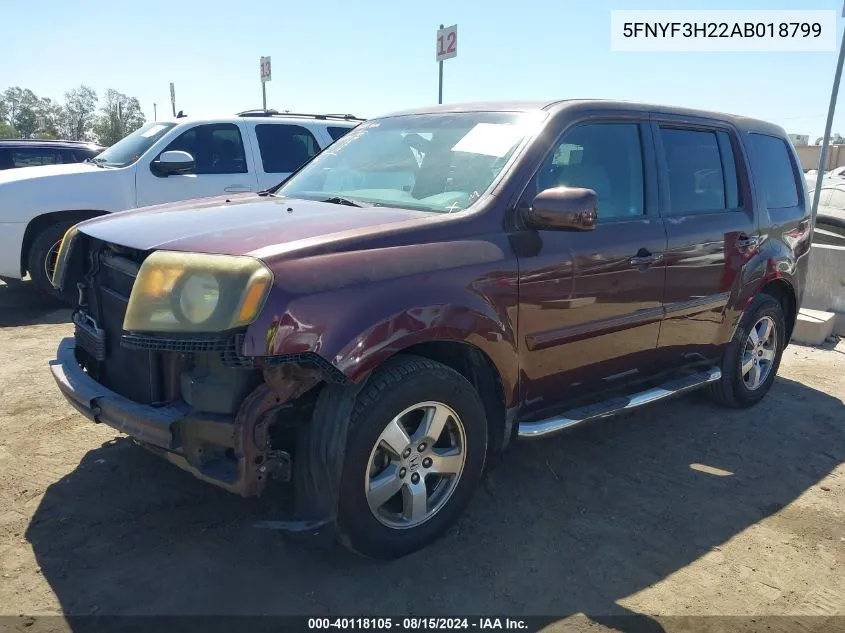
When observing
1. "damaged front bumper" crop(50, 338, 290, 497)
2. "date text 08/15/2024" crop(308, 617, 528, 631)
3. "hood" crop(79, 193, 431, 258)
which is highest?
"hood" crop(79, 193, 431, 258)

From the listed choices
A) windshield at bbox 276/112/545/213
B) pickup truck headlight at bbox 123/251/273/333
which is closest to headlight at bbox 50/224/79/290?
pickup truck headlight at bbox 123/251/273/333

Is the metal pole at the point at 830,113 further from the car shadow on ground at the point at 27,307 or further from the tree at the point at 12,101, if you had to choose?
the tree at the point at 12,101

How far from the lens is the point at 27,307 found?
7.27 meters

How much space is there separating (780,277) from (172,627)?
4.31 meters

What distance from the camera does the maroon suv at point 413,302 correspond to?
2469mm

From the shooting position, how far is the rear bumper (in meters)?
2.47

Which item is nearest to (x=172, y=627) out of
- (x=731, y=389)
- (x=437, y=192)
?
(x=437, y=192)

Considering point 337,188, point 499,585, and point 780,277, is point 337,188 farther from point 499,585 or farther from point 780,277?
point 780,277

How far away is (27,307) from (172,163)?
7.48 ft

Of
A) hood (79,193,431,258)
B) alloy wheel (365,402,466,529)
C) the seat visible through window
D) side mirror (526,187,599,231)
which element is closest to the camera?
hood (79,193,431,258)

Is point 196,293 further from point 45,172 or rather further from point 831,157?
point 831,157

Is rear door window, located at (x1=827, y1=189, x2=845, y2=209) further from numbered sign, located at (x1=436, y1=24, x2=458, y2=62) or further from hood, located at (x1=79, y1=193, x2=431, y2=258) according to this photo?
hood, located at (x1=79, y1=193, x2=431, y2=258)

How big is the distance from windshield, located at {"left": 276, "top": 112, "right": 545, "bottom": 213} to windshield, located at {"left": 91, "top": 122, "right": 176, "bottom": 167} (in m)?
4.03

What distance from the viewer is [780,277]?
15.6ft
